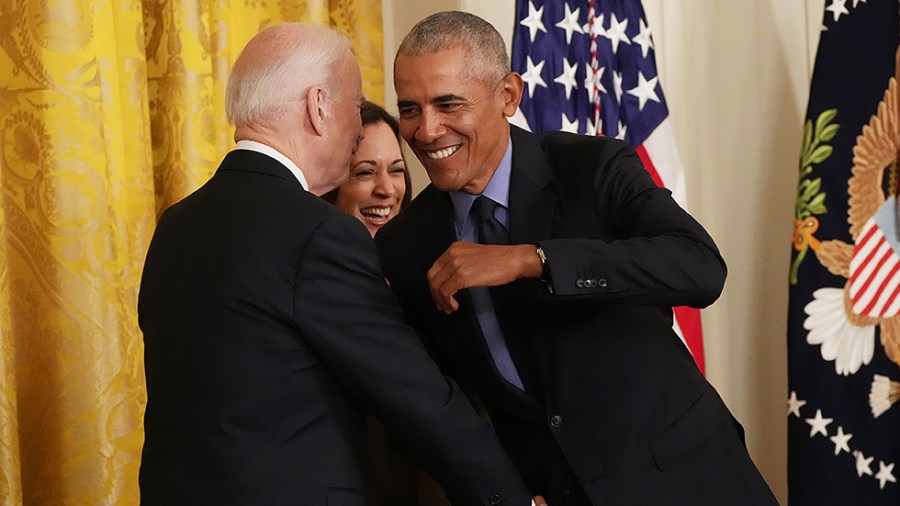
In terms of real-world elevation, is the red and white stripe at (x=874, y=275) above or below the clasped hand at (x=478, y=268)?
below

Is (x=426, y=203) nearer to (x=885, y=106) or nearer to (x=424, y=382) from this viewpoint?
(x=424, y=382)

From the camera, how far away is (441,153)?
225 centimetres

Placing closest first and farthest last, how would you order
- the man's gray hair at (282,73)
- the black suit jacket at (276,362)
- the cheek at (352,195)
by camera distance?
the black suit jacket at (276,362)
the man's gray hair at (282,73)
the cheek at (352,195)

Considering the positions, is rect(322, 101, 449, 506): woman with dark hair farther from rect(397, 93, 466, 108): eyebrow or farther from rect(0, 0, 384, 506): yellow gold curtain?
rect(397, 93, 466, 108): eyebrow

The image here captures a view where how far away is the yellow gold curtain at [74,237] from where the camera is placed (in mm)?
3027

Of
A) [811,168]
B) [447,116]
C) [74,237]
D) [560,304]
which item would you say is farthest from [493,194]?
[811,168]

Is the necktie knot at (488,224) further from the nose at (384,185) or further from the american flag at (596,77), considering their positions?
the american flag at (596,77)

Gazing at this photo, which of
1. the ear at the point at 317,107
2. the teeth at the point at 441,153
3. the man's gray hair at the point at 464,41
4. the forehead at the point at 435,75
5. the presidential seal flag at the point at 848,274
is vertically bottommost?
the presidential seal flag at the point at 848,274

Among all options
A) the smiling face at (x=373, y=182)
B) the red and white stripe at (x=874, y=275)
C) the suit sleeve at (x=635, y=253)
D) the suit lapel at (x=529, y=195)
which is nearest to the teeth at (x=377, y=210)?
the smiling face at (x=373, y=182)

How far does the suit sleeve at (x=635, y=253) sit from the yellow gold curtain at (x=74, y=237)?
1592 mm

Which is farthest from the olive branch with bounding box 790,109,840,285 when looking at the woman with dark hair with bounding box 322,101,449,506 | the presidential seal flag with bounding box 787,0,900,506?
the woman with dark hair with bounding box 322,101,449,506

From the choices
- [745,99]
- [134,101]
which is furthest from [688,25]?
[134,101]

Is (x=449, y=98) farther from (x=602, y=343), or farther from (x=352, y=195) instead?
(x=352, y=195)

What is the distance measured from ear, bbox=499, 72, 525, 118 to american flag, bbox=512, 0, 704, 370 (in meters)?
1.31
